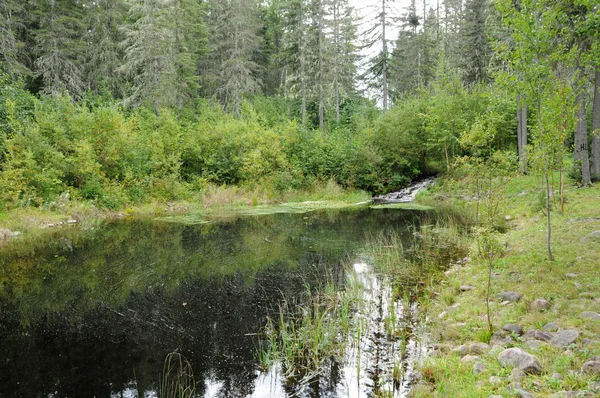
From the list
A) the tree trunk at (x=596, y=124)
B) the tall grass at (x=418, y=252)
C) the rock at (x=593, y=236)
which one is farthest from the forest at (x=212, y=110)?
the rock at (x=593, y=236)

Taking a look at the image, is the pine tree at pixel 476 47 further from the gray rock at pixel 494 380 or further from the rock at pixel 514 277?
the gray rock at pixel 494 380

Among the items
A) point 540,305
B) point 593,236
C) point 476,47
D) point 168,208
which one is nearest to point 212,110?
point 168,208

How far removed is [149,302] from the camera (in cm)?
756

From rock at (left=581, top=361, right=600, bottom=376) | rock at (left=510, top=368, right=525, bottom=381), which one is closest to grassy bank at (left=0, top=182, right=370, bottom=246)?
rock at (left=510, top=368, right=525, bottom=381)

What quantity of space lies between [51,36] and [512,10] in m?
29.7

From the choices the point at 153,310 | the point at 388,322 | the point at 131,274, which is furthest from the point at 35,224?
the point at 388,322

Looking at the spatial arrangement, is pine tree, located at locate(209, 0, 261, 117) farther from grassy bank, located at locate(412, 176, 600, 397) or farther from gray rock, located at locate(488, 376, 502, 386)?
gray rock, located at locate(488, 376, 502, 386)

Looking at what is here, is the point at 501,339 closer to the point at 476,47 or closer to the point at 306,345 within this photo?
the point at 306,345

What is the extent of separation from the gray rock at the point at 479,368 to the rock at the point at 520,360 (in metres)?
0.20

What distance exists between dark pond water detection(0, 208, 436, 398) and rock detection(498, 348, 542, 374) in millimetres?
1622

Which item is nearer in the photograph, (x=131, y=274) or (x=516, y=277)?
(x=516, y=277)

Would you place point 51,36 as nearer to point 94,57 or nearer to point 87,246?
point 94,57

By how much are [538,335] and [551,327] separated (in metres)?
0.27

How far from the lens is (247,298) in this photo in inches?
303
